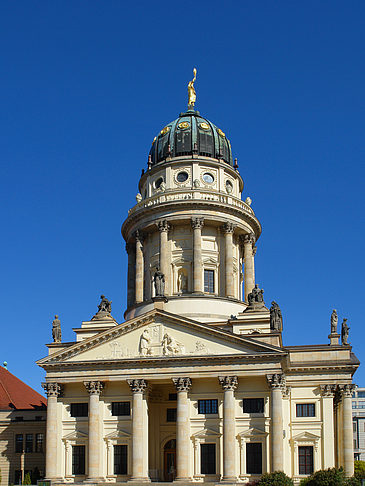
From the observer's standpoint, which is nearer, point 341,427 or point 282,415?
point 282,415

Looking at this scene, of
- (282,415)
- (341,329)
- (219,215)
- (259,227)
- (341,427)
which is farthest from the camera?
(259,227)

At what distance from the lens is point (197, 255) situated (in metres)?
71.3

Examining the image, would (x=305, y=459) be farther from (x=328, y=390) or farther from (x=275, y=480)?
(x=275, y=480)

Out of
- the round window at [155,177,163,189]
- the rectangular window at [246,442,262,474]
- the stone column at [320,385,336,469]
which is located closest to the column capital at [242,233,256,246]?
the round window at [155,177,163,189]

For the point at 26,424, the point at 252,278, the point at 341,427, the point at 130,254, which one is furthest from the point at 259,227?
the point at 26,424

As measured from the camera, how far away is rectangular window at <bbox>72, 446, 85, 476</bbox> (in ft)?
198

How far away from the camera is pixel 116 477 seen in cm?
5953

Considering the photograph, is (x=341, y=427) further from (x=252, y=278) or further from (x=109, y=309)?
(x=109, y=309)

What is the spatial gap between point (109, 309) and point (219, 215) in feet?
45.7

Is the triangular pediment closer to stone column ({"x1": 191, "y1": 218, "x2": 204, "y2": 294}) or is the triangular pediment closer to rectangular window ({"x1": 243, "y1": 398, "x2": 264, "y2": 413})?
rectangular window ({"x1": 243, "y1": 398, "x2": 264, "y2": 413})

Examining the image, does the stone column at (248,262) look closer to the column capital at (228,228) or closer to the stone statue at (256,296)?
the column capital at (228,228)

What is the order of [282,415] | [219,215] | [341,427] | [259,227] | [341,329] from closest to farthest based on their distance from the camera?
[282,415] < [341,427] < [341,329] < [219,215] < [259,227]

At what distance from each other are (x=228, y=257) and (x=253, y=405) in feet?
57.4

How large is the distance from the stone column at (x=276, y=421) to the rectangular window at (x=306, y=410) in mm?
6192
